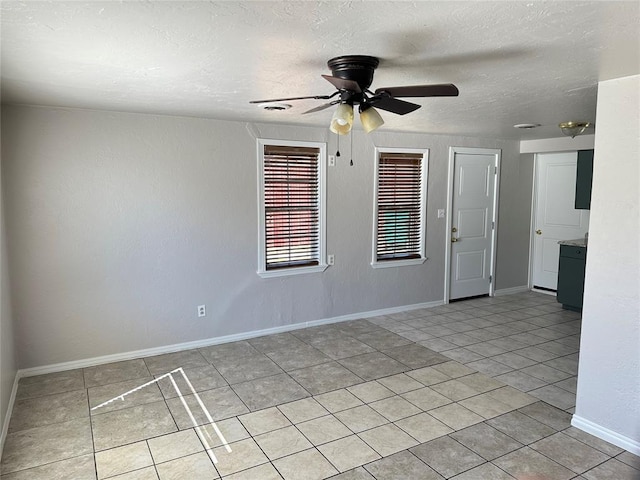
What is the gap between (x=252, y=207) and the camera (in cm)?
456

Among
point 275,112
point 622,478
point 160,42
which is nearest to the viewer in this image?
point 160,42

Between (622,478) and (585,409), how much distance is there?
0.52 meters

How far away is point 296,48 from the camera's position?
6.83 ft

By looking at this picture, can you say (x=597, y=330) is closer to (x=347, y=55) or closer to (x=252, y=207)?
(x=347, y=55)

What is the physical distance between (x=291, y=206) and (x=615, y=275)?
3.00 metres

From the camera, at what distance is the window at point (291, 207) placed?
15.2 ft

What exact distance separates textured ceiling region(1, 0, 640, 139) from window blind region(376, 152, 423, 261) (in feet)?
6.66

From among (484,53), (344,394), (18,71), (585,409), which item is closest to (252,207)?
(344,394)

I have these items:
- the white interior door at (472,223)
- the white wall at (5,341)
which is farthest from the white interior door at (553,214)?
the white wall at (5,341)

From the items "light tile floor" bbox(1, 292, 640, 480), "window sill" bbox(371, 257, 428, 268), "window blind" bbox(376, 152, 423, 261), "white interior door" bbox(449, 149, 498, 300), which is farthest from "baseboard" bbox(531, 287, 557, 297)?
"window blind" bbox(376, 152, 423, 261)

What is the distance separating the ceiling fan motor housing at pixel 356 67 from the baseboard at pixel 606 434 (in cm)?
253

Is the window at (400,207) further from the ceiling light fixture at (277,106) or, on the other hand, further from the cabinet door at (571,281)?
the ceiling light fixture at (277,106)

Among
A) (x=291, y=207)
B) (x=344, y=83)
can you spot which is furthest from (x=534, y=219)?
(x=344, y=83)

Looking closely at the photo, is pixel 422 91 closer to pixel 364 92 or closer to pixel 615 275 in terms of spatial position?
pixel 364 92
